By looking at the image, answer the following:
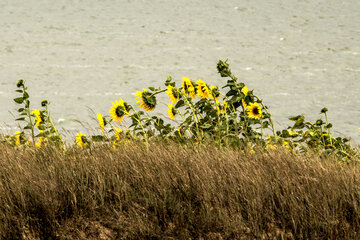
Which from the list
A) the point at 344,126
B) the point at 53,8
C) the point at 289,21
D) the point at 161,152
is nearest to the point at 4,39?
the point at 53,8

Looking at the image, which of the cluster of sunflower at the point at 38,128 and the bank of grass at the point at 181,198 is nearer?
the bank of grass at the point at 181,198

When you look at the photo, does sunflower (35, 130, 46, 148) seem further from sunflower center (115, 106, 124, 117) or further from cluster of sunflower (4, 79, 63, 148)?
sunflower center (115, 106, 124, 117)

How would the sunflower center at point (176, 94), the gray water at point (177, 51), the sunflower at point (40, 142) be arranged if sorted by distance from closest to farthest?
the sunflower at point (40, 142) < the sunflower center at point (176, 94) < the gray water at point (177, 51)

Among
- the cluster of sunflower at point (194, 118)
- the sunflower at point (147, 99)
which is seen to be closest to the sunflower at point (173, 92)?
the cluster of sunflower at point (194, 118)

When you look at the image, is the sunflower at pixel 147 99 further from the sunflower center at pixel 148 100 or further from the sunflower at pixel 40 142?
the sunflower at pixel 40 142

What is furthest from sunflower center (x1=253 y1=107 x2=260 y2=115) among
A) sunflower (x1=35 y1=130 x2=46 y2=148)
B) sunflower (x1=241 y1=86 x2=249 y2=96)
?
sunflower (x1=35 y1=130 x2=46 y2=148)

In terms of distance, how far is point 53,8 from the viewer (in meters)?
9.48

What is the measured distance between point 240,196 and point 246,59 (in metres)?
4.39

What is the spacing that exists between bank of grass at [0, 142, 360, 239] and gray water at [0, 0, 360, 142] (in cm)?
172

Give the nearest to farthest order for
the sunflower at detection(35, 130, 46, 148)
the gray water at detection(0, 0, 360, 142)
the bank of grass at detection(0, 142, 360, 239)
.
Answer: the bank of grass at detection(0, 142, 360, 239)
the sunflower at detection(35, 130, 46, 148)
the gray water at detection(0, 0, 360, 142)

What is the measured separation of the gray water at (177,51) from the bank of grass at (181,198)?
1716 millimetres

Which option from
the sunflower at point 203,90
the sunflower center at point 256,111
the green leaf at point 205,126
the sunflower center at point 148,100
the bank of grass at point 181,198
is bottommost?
the bank of grass at point 181,198

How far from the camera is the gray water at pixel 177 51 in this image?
5.67m

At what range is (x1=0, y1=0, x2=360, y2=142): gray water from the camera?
5665 millimetres
